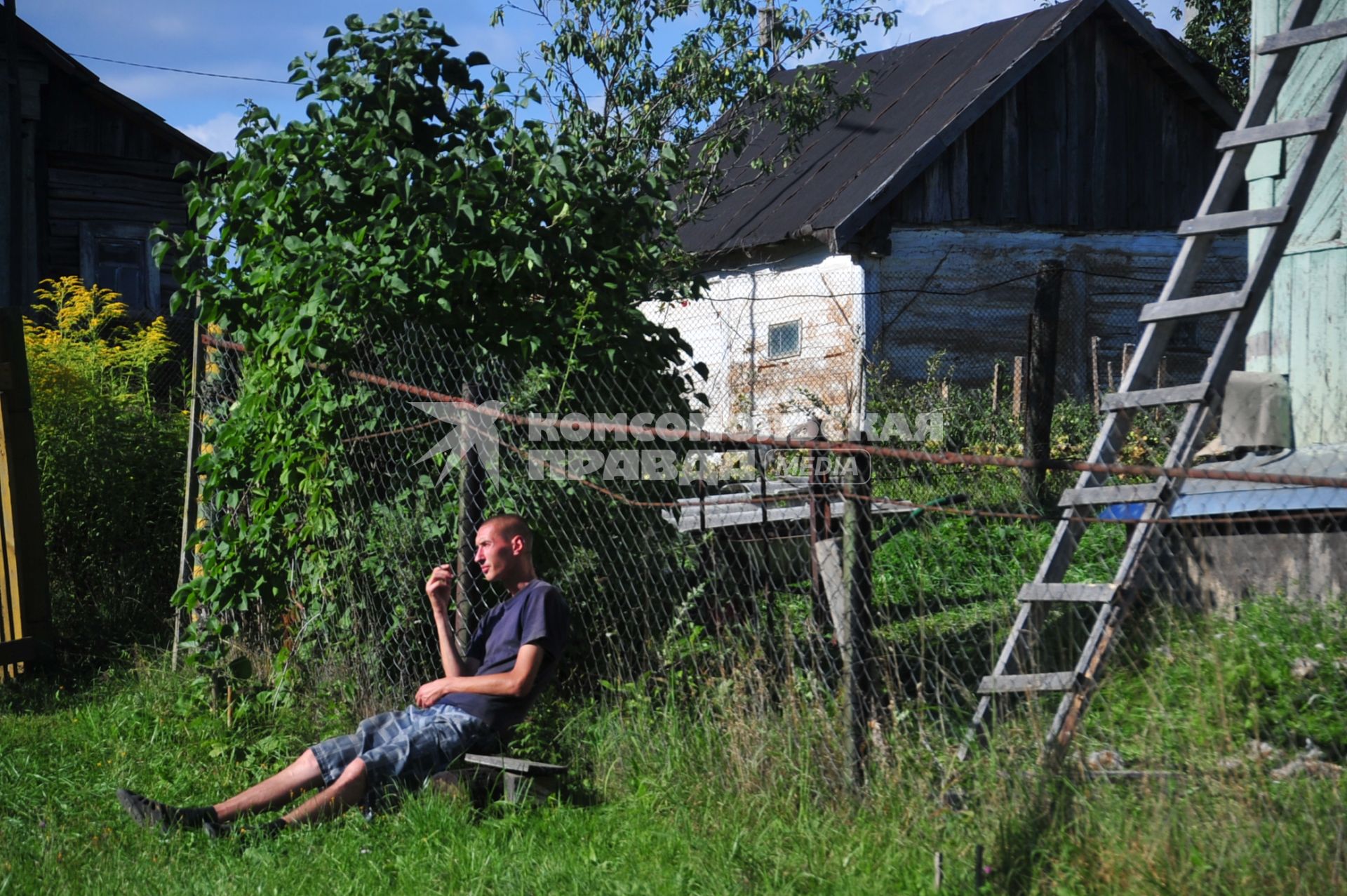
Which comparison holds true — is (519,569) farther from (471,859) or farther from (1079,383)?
(1079,383)

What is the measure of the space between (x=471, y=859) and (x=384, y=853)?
13.4 inches

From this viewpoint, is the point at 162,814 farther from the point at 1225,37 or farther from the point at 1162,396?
the point at 1225,37

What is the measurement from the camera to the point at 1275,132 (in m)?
4.43

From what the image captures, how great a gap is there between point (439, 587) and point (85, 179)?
16.4 m

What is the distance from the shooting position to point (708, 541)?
16.0ft

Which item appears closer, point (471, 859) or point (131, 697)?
point (471, 859)

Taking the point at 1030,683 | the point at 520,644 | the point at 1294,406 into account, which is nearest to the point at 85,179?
the point at 520,644

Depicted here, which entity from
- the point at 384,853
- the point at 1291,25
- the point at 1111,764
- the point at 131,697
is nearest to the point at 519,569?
the point at 384,853

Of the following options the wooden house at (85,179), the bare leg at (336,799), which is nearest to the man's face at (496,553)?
the bare leg at (336,799)

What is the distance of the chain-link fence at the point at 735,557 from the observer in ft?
12.9

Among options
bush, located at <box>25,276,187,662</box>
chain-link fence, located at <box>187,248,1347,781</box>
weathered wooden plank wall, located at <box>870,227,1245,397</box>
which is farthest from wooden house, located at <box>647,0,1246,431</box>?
chain-link fence, located at <box>187,248,1347,781</box>

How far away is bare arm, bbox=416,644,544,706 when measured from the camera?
4191 mm

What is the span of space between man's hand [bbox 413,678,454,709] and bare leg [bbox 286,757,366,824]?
0.31 metres

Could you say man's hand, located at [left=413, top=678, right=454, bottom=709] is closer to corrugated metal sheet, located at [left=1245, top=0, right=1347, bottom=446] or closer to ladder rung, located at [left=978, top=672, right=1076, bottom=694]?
ladder rung, located at [left=978, top=672, right=1076, bottom=694]
